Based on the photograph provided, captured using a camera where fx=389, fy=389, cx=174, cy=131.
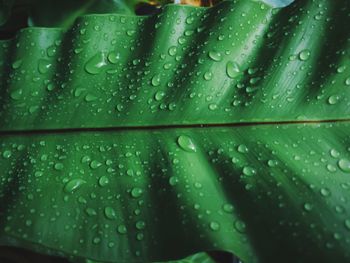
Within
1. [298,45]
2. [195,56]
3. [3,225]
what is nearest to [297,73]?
[298,45]

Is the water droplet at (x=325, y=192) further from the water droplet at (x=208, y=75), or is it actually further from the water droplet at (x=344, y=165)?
the water droplet at (x=208, y=75)

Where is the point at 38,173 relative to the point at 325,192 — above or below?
below

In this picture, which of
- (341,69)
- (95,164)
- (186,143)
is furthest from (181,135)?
(341,69)

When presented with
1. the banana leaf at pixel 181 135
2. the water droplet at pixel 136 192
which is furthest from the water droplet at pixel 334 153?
the water droplet at pixel 136 192

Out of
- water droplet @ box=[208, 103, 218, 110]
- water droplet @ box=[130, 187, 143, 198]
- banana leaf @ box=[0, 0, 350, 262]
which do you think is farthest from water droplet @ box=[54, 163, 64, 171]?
water droplet @ box=[208, 103, 218, 110]

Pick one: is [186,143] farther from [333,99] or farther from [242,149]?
[333,99]

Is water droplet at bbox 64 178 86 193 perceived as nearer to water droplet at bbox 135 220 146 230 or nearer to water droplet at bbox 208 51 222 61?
water droplet at bbox 135 220 146 230
